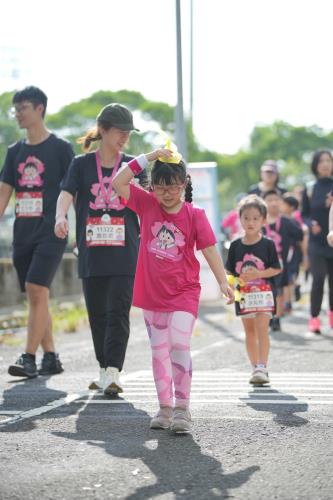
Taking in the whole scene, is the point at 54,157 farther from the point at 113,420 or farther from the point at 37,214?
the point at 113,420

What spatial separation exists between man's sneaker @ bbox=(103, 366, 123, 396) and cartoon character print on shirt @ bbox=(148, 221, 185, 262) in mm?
1446

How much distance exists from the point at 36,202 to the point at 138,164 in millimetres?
2649

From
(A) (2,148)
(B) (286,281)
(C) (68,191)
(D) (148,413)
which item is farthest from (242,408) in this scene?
(A) (2,148)

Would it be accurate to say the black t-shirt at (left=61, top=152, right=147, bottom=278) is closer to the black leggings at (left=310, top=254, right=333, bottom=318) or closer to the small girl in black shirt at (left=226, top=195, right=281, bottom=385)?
the small girl in black shirt at (left=226, top=195, right=281, bottom=385)

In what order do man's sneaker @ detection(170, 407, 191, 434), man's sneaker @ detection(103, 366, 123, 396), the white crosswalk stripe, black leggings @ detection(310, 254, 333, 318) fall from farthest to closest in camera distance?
black leggings @ detection(310, 254, 333, 318) < man's sneaker @ detection(103, 366, 123, 396) < the white crosswalk stripe < man's sneaker @ detection(170, 407, 191, 434)

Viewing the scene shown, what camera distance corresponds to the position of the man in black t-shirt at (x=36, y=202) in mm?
9391

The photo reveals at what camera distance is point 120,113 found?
8094 mm

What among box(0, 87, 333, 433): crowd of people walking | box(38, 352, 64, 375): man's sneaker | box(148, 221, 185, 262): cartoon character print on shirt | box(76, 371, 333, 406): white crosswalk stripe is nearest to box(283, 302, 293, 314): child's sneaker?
box(0, 87, 333, 433): crowd of people walking

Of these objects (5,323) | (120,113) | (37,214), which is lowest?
(5,323)

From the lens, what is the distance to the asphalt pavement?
16.3 feet

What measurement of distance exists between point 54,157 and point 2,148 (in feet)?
34.0

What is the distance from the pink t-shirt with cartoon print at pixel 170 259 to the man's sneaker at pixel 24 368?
2491mm

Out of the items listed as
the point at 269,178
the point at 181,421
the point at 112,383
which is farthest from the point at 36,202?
the point at 269,178

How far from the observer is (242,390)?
27.2ft
